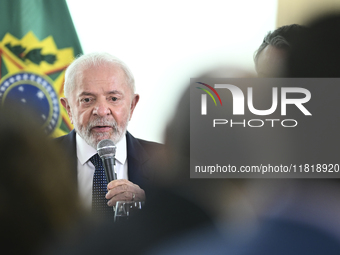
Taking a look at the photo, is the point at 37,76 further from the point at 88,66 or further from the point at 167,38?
the point at 167,38

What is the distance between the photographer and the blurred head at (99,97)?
184 centimetres

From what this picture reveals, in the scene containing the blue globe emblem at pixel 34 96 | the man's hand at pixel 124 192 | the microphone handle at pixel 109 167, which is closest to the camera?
the microphone handle at pixel 109 167

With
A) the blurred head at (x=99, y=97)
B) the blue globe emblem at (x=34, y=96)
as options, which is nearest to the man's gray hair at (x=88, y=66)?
the blurred head at (x=99, y=97)

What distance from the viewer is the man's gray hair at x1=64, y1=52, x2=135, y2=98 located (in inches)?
75.3

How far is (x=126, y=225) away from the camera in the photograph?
1981 mm

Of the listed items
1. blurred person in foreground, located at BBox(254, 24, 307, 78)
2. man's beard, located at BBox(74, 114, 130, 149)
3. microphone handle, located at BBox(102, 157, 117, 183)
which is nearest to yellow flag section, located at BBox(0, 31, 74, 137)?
man's beard, located at BBox(74, 114, 130, 149)

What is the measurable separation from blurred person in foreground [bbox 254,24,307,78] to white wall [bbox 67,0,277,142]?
4 cm

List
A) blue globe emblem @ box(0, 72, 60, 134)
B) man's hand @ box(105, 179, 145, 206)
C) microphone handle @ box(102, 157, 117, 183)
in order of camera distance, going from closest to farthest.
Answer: microphone handle @ box(102, 157, 117, 183) < man's hand @ box(105, 179, 145, 206) < blue globe emblem @ box(0, 72, 60, 134)

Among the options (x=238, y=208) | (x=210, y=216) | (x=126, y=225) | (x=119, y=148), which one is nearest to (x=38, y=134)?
(x=119, y=148)

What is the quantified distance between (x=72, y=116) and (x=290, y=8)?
1452mm

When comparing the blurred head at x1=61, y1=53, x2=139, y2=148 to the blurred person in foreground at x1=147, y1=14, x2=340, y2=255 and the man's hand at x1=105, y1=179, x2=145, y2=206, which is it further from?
the blurred person in foreground at x1=147, y1=14, x2=340, y2=255

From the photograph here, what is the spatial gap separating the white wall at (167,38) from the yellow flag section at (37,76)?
0.74 ft

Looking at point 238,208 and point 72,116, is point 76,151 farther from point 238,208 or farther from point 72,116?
point 238,208

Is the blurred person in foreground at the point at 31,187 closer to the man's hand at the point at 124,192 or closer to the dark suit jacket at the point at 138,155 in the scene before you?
the dark suit jacket at the point at 138,155
